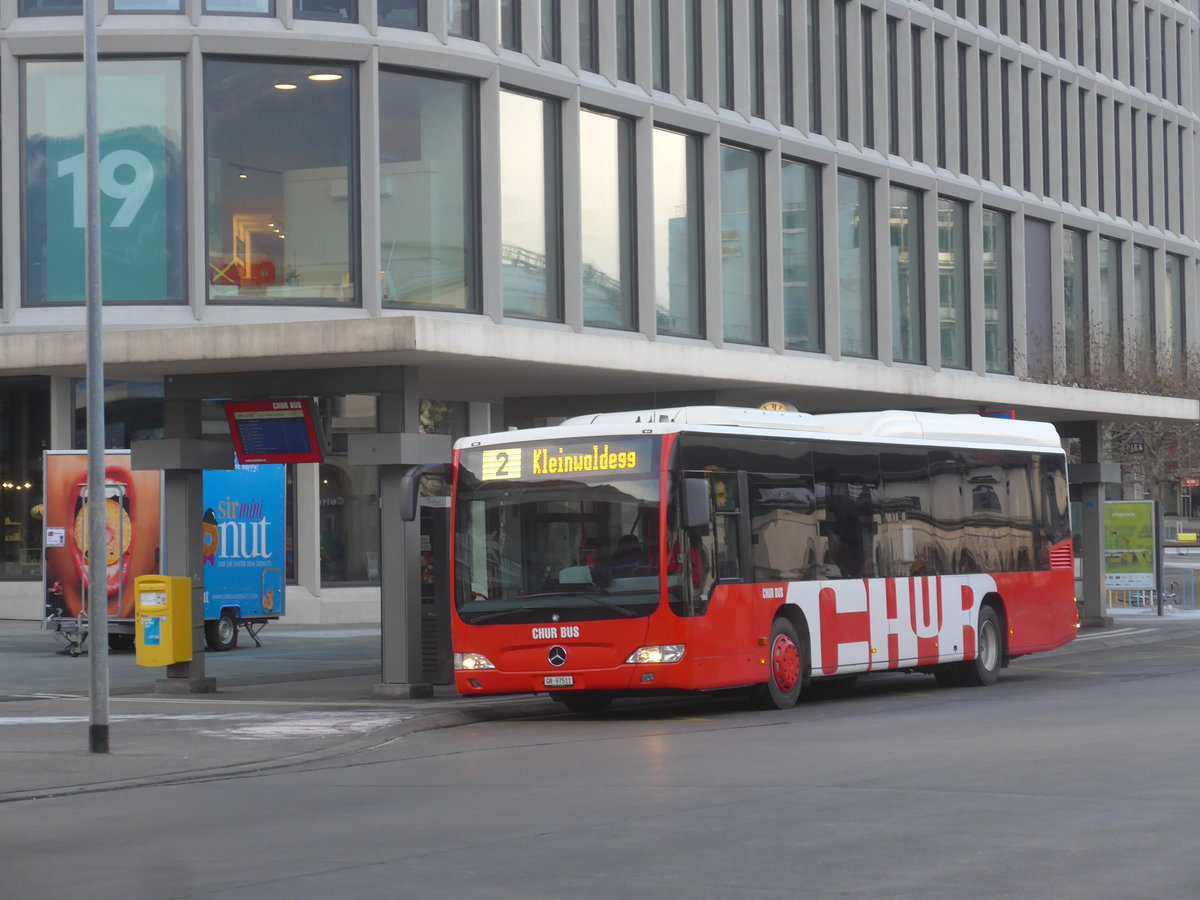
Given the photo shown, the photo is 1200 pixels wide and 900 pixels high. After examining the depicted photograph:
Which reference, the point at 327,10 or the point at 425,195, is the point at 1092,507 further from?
the point at 327,10

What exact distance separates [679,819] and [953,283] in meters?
33.2

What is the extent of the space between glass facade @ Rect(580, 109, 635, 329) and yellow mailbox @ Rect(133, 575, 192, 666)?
37.5ft

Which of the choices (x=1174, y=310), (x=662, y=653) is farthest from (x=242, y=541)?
(x=1174, y=310)

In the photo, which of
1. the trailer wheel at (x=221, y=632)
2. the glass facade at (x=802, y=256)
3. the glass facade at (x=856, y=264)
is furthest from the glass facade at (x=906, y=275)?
the trailer wheel at (x=221, y=632)

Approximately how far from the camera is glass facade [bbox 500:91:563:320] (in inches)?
1163

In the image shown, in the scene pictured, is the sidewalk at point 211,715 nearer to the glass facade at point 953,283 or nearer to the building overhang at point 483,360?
the building overhang at point 483,360

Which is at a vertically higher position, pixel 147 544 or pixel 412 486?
pixel 412 486

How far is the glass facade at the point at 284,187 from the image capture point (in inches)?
1119

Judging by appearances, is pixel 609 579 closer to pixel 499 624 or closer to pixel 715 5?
pixel 499 624

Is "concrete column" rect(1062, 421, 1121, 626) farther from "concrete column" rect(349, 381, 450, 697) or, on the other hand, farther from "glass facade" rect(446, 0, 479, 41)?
"concrete column" rect(349, 381, 450, 697)

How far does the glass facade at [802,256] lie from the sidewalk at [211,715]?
9.03 m

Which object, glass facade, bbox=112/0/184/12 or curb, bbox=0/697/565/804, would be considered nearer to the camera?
curb, bbox=0/697/565/804

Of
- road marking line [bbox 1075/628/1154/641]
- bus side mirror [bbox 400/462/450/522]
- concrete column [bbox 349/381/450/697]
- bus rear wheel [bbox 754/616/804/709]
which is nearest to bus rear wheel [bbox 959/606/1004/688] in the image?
bus rear wheel [bbox 754/616/804/709]

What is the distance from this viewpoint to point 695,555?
17781 mm
